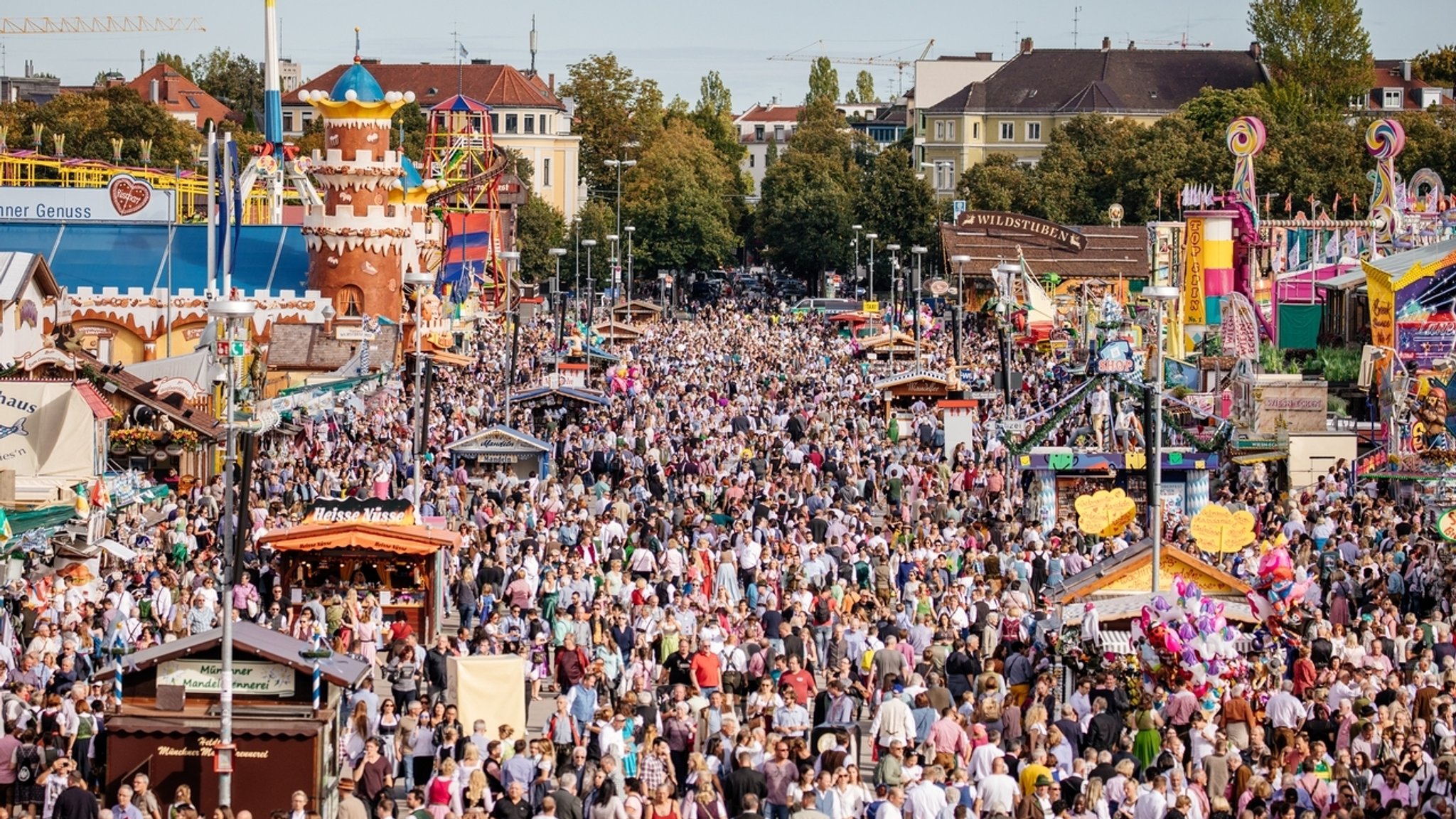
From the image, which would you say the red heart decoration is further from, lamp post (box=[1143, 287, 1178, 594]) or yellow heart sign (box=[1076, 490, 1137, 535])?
yellow heart sign (box=[1076, 490, 1137, 535])

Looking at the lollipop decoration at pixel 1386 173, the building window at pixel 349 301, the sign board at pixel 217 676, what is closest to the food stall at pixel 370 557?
the sign board at pixel 217 676

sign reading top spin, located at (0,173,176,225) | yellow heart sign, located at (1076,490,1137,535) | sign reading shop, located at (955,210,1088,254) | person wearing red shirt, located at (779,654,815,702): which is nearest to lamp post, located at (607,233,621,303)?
sign reading shop, located at (955,210,1088,254)

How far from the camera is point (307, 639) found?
72.9ft

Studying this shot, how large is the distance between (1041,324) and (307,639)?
46122mm

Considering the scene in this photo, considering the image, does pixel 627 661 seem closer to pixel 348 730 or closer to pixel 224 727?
pixel 348 730

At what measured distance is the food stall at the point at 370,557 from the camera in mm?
25000

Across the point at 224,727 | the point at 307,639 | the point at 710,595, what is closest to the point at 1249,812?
the point at 224,727

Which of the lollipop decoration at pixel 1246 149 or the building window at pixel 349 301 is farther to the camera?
the building window at pixel 349 301

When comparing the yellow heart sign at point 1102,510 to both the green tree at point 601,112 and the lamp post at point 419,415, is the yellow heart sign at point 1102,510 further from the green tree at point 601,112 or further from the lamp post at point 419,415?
the green tree at point 601,112

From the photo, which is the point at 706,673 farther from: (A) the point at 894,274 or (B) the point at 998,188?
(A) the point at 894,274

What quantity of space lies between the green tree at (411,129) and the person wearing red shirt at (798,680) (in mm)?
95532

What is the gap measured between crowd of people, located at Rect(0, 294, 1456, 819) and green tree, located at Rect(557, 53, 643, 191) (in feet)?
305

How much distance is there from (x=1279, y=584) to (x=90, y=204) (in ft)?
133

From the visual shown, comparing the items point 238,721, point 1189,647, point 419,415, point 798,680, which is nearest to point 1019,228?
point 419,415
